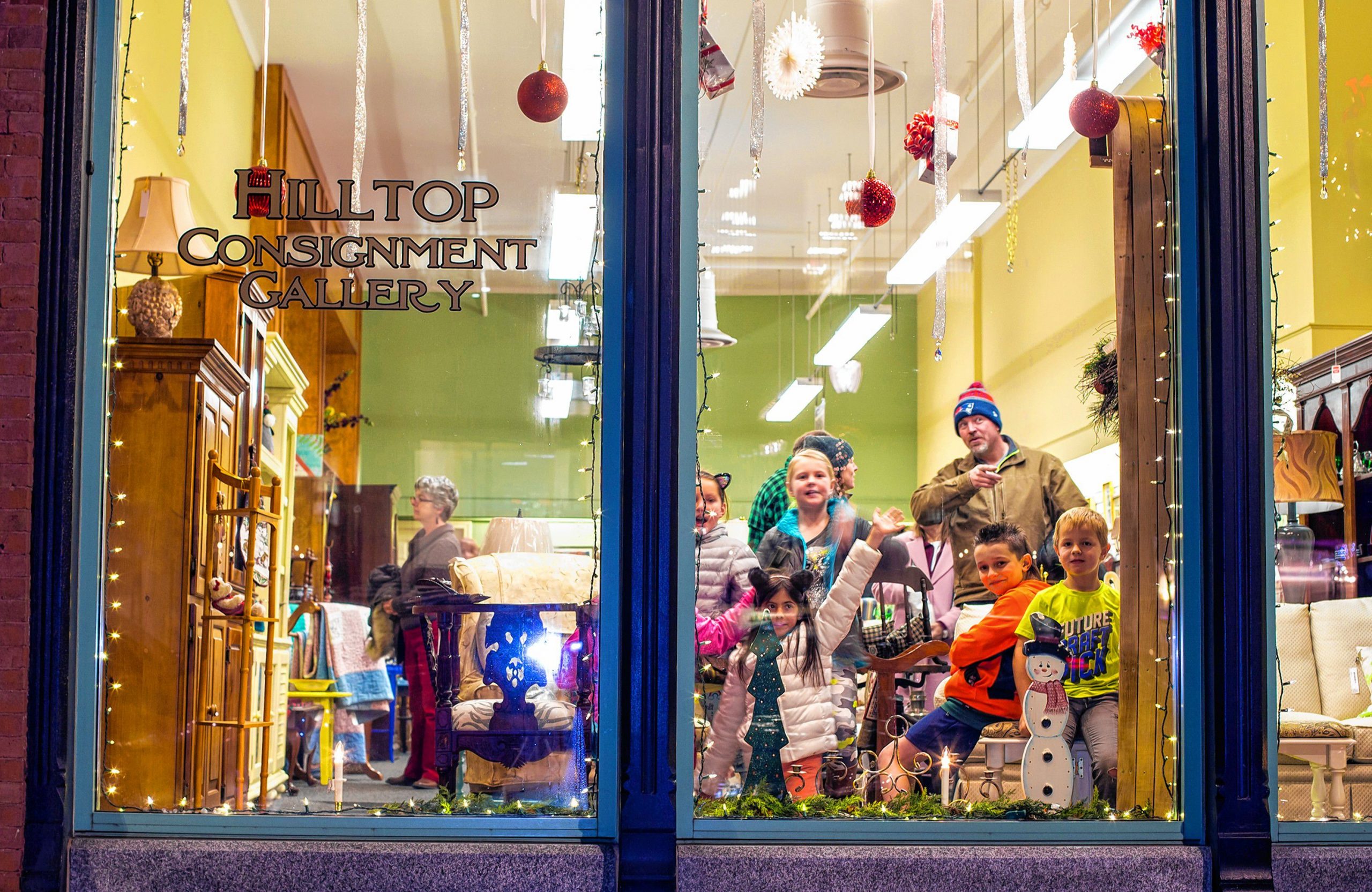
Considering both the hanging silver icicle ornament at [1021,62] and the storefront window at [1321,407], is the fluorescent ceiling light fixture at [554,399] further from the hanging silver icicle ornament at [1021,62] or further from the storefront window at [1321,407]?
the storefront window at [1321,407]

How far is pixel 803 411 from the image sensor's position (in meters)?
4.13

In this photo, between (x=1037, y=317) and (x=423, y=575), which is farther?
(x=1037, y=317)

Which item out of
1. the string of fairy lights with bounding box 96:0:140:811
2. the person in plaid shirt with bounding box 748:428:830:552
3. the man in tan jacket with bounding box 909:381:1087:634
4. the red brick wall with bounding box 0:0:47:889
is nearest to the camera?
the red brick wall with bounding box 0:0:47:889

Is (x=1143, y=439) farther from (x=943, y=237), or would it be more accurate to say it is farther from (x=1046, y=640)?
(x=943, y=237)

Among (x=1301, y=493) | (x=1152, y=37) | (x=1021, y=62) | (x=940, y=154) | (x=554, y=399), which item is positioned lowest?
(x=1301, y=493)

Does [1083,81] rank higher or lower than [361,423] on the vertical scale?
higher

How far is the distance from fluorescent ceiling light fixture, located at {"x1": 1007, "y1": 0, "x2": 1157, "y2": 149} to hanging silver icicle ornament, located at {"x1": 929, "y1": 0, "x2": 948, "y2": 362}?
223 mm

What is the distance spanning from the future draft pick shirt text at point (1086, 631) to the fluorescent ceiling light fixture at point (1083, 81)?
1436mm

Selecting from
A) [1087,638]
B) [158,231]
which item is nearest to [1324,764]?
[1087,638]

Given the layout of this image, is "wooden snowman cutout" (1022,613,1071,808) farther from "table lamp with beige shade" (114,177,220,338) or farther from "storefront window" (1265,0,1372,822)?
"table lamp with beige shade" (114,177,220,338)

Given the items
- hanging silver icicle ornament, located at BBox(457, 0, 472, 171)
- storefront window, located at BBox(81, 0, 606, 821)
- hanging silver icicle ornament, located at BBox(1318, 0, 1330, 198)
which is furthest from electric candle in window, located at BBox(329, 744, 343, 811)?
hanging silver icicle ornament, located at BBox(1318, 0, 1330, 198)

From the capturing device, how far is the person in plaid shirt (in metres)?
4.07

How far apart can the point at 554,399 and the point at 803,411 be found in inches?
30.3

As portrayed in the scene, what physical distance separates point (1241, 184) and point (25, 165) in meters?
3.55
